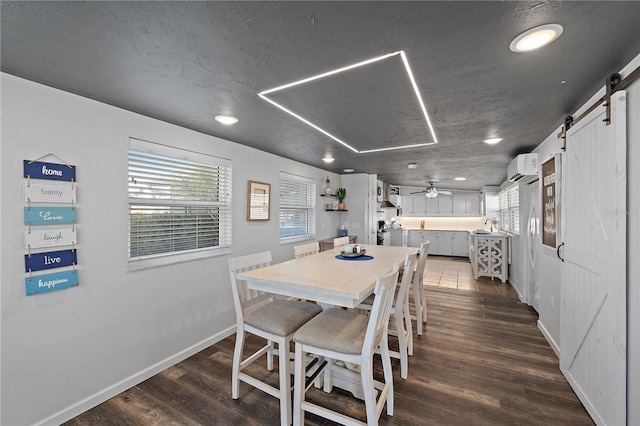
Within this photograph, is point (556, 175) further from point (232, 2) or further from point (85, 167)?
point (85, 167)

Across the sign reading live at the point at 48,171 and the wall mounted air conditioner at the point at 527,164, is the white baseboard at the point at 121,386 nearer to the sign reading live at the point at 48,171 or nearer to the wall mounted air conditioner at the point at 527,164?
the sign reading live at the point at 48,171

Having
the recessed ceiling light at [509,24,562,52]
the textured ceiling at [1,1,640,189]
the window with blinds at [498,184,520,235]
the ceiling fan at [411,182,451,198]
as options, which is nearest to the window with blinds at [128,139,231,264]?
the textured ceiling at [1,1,640,189]

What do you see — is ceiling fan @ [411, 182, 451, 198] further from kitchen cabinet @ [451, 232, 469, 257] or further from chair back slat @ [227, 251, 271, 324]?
chair back slat @ [227, 251, 271, 324]

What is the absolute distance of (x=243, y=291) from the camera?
2160 mm

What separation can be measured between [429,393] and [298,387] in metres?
1.08

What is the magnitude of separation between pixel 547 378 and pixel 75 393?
3.58 metres

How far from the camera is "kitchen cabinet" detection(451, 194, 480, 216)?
334 inches

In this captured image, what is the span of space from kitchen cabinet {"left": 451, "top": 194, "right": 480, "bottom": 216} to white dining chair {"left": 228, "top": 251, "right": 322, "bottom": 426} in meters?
7.83

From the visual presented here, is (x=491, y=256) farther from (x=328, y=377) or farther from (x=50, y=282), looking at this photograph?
(x=50, y=282)

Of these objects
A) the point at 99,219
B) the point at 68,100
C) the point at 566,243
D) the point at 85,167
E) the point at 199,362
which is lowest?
the point at 199,362

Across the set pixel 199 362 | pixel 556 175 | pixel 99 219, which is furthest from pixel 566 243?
pixel 99 219

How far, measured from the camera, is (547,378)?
2.24 m

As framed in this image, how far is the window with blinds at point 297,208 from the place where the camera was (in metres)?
4.21

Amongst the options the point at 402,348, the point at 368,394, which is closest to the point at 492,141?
the point at 402,348
